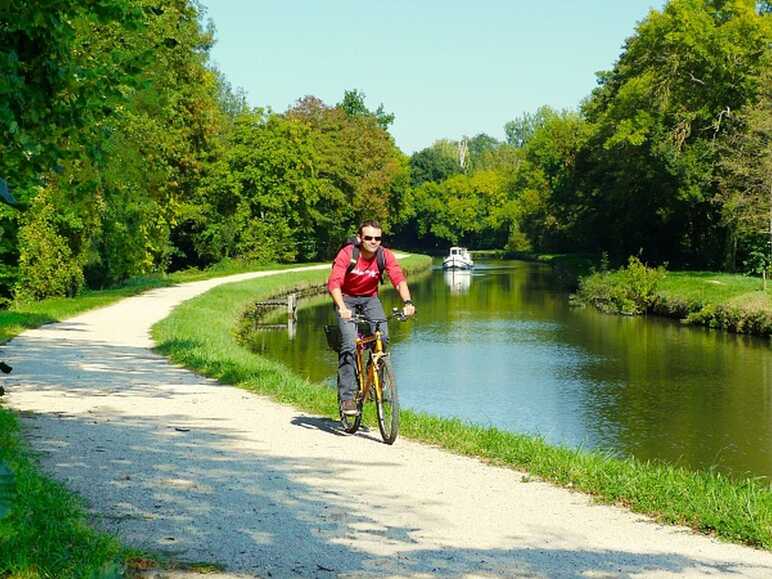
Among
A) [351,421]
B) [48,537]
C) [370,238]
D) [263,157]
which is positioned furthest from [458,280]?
[48,537]

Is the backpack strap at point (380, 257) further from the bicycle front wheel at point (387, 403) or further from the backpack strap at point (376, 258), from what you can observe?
the bicycle front wheel at point (387, 403)

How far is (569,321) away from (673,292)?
584cm

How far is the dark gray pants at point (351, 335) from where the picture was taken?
30.9 feet

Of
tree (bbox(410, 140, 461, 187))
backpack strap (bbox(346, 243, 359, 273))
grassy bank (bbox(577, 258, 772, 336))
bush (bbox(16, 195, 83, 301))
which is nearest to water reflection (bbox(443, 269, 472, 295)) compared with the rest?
grassy bank (bbox(577, 258, 772, 336))

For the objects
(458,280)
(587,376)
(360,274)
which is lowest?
(587,376)

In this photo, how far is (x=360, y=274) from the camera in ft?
30.9

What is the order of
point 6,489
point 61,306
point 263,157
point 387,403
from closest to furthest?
1. point 6,489
2. point 387,403
3. point 61,306
4. point 263,157

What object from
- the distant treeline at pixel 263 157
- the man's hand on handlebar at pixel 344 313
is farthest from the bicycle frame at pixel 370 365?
the distant treeline at pixel 263 157

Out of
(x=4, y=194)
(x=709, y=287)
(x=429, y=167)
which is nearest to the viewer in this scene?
(x=4, y=194)

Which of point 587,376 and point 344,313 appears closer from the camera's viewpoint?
point 344,313

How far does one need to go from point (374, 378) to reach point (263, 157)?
52.3m

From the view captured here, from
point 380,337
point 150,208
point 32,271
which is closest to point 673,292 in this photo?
point 150,208

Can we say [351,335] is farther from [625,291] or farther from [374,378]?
[625,291]

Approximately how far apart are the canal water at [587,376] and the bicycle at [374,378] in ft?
16.4
